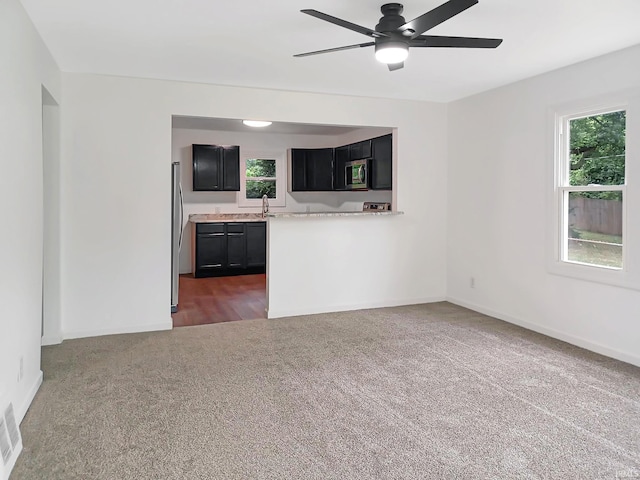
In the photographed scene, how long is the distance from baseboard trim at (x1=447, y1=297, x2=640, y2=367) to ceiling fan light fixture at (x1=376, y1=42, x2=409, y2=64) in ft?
9.13

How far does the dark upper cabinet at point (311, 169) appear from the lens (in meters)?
8.03

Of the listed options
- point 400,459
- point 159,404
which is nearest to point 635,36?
point 400,459

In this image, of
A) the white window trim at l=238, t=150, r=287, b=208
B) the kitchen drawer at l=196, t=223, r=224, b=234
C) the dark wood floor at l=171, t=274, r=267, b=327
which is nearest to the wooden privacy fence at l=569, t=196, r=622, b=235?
the dark wood floor at l=171, t=274, r=267, b=327

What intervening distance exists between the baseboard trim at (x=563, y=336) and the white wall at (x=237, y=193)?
8.04 ft

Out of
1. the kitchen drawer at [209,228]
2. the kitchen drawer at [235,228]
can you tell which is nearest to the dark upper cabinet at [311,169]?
the kitchen drawer at [235,228]

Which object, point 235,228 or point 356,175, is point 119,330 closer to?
Result: point 235,228

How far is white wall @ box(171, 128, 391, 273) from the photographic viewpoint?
768cm

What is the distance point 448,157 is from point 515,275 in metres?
1.65

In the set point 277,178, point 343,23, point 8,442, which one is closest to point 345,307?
point 343,23

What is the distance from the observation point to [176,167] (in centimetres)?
500

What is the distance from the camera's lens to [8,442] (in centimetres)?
222

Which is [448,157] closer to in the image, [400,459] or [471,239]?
[471,239]

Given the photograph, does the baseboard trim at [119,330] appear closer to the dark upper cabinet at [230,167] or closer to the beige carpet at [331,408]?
the beige carpet at [331,408]

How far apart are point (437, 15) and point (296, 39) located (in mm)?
1217
